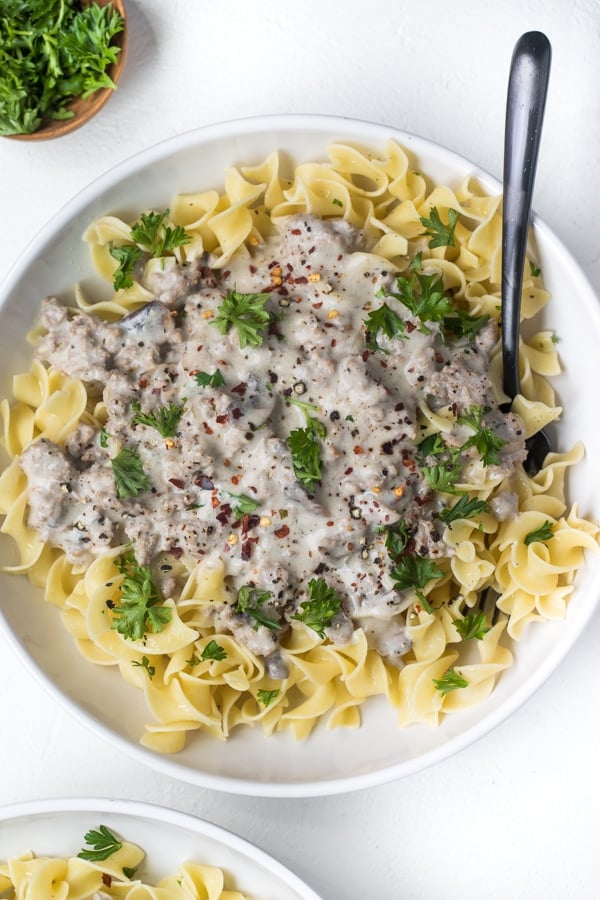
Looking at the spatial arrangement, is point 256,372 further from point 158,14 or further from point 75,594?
point 158,14

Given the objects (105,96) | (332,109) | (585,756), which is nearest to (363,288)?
(332,109)

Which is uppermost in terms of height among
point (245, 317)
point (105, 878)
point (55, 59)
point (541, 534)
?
point (55, 59)

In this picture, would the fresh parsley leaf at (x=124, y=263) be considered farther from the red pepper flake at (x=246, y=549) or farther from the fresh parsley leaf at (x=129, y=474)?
the red pepper flake at (x=246, y=549)

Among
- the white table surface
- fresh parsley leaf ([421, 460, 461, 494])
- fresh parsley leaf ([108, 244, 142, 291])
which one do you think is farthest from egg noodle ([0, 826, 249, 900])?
fresh parsley leaf ([108, 244, 142, 291])

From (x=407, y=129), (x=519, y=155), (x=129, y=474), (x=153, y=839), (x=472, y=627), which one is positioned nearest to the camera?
(x=519, y=155)

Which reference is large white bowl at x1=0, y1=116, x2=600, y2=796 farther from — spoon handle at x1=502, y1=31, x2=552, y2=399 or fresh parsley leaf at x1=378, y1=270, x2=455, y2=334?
fresh parsley leaf at x1=378, y1=270, x2=455, y2=334

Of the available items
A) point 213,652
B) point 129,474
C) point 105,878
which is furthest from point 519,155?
point 105,878

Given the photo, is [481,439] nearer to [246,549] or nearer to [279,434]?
[279,434]

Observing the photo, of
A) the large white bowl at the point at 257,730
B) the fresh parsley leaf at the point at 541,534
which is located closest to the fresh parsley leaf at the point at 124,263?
the large white bowl at the point at 257,730
